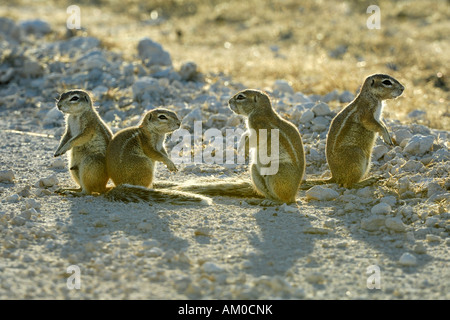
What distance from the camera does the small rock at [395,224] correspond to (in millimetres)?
5883

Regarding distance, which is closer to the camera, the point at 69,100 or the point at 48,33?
the point at 69,100

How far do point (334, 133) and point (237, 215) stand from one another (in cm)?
178

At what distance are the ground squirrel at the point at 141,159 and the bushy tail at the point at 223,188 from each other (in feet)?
0.96

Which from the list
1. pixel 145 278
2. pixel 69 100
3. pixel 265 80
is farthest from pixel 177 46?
pixel 145 278

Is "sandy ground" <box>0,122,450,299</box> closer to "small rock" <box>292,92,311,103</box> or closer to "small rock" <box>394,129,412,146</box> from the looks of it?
"small rock" <box>394,129,412,146</box>

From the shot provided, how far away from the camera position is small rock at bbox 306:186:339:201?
6.95 m

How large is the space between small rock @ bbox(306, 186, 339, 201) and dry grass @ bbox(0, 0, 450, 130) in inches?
148

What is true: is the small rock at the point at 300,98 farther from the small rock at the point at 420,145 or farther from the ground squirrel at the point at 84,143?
the ground squirrel at the point at 84,143

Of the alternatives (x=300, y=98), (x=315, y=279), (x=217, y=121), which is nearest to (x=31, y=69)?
(x=217, y=121)

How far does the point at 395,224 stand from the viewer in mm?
5891

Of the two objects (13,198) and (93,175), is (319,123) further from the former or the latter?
(13,198)

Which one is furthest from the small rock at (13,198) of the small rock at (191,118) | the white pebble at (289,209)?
the small rock at (191,118)
